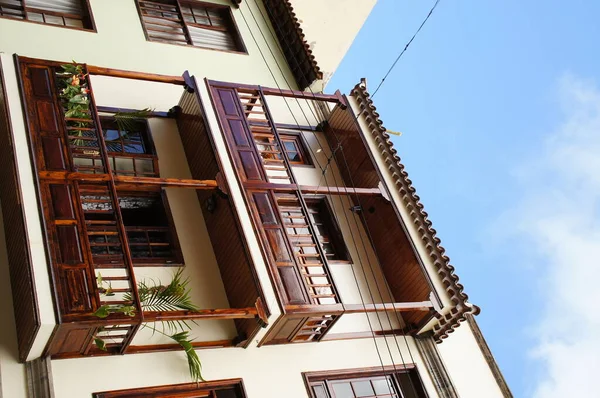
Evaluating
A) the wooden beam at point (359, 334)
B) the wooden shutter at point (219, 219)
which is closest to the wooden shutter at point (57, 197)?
the wooden shutter at point (219, 219)

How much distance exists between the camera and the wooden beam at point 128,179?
9312 millimetres

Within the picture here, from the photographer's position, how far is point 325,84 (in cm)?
1606

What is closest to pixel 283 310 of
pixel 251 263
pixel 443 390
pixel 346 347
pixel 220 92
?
pixel 251 263

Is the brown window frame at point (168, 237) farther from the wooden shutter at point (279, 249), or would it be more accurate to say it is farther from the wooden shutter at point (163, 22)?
the wooden shutter at point (163, 22)

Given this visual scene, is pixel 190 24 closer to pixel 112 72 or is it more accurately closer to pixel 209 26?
pixel 209 26

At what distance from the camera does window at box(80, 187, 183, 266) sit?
32.8 feet

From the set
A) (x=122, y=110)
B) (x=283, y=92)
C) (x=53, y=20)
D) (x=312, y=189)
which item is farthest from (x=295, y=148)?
(x=53, y=20)

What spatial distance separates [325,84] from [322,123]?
7.19 ft

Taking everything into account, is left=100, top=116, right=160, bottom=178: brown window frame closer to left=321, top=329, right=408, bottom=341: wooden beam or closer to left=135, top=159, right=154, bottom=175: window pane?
left=135, top=159, right=154, bottom=175: window pane

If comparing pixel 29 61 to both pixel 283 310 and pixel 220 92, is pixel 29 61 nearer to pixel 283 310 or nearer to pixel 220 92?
pixel 220 92

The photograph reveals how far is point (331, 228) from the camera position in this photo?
12.7m

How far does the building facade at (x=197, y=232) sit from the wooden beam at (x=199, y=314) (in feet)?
0.09

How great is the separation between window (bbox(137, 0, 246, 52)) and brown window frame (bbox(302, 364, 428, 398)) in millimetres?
7337

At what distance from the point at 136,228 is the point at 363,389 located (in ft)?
13.9
